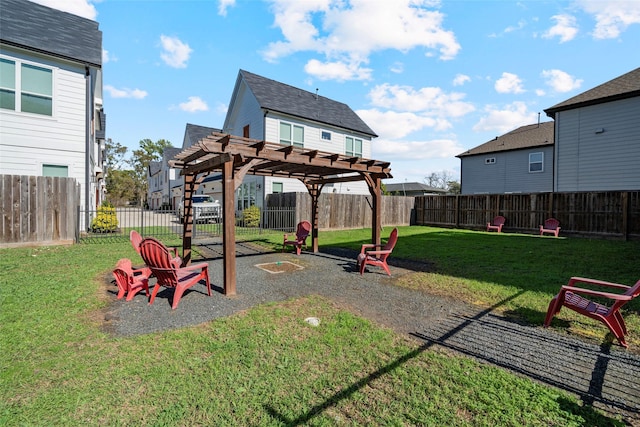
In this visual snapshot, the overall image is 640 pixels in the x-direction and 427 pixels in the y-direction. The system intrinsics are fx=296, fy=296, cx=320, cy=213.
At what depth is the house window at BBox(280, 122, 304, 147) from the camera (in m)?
19.4

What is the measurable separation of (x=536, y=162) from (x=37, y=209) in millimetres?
29198

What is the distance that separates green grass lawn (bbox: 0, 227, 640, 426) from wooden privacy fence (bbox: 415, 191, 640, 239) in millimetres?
11879

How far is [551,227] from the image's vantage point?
50.0ft

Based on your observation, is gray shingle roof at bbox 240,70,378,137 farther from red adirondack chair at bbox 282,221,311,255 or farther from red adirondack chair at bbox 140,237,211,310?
red adirondack chair at bbox 140,237,211,310

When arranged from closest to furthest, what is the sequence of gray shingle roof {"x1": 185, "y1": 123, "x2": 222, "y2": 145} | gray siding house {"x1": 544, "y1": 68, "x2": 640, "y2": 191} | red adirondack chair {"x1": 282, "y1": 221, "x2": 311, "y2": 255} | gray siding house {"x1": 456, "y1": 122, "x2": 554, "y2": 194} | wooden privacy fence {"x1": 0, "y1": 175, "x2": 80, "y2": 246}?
wooden privacy fence {"x1": 0, "y1": 175, "x2": 80, "y2": 246}
red adirondack chair {"x1": 282, "y1": 221, "x2": 311, "y2": 255}
gray siding house {"x1": 544, "y1": 68, "x2": 640, "y2": 191}
gray siding house {"x1": 456, "y1": 122, "x2": 554, "y2": 194}
gray shingle roof {"x1": 185, "y1": 123, "x2": 222, "y2": 145}

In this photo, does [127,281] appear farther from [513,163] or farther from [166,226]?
[513,163]

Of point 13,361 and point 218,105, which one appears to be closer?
point 13,361

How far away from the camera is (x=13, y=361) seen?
310cm

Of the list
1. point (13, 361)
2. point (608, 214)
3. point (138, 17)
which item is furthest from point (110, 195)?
point (608, 214)

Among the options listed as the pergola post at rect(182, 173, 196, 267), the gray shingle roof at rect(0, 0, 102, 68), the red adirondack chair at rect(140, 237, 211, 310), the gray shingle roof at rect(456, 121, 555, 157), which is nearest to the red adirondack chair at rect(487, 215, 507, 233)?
the gray shingle roof at rect(456, 121, 555, 157)

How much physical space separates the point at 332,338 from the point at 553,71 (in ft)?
48.6

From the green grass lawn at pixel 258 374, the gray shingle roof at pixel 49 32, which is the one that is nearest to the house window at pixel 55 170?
the gray shingle roof at pixel 49 32

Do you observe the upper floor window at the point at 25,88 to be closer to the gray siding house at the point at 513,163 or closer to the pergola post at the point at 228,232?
the pergola post at the point at 228,232

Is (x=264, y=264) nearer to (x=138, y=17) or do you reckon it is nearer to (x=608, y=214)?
(x=138, y=17)
